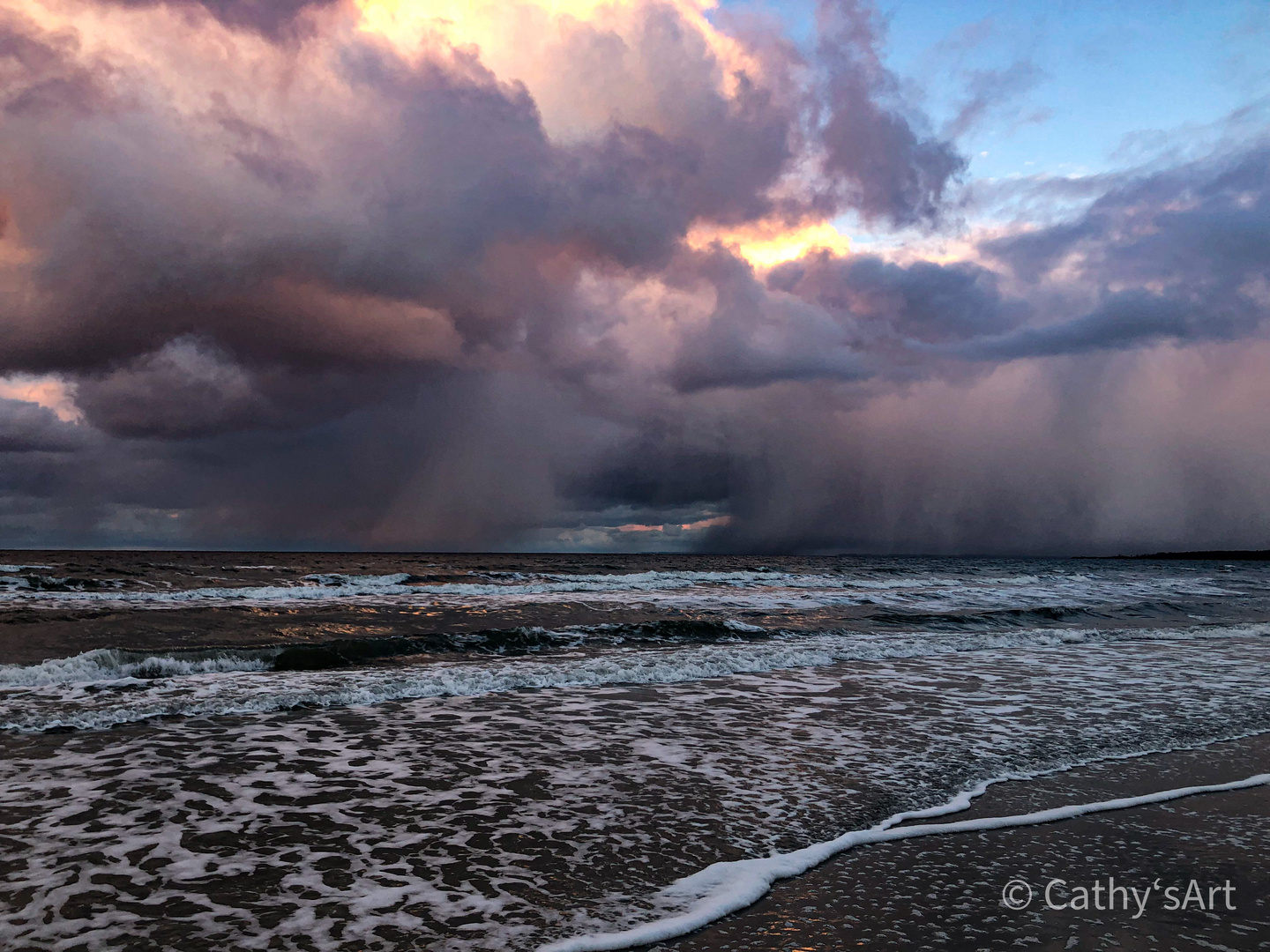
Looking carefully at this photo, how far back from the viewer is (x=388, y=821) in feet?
20.8

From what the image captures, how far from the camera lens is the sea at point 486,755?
4859 mm

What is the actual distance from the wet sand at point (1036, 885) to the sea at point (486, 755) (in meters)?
0.52

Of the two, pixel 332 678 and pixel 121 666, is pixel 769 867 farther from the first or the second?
pixel 121 666

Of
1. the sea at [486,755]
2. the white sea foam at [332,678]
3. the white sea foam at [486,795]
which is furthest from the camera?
the white sea foam at [332,678]

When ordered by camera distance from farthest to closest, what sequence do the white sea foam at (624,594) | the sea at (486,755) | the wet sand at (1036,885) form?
the white sea foam at (624,594) < the sea at (486,755) < the wet sand at (1036,885)

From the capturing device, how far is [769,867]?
538cm

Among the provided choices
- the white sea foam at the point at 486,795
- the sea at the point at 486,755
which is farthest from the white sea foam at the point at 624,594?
the white sea foam at the point at 486,795

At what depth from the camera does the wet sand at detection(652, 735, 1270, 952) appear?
432 centimetres

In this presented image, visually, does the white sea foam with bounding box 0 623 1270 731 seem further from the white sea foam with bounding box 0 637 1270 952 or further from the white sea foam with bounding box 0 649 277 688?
the white sea foam with bounding box 0 637 1270 952

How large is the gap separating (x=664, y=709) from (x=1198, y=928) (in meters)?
7.39

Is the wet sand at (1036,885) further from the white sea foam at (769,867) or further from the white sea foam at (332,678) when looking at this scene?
the white sea foam at (332,678)

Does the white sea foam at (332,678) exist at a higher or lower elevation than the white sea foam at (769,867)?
Result: lower

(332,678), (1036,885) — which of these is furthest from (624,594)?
(1036,885)

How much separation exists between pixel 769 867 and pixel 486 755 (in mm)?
4239
